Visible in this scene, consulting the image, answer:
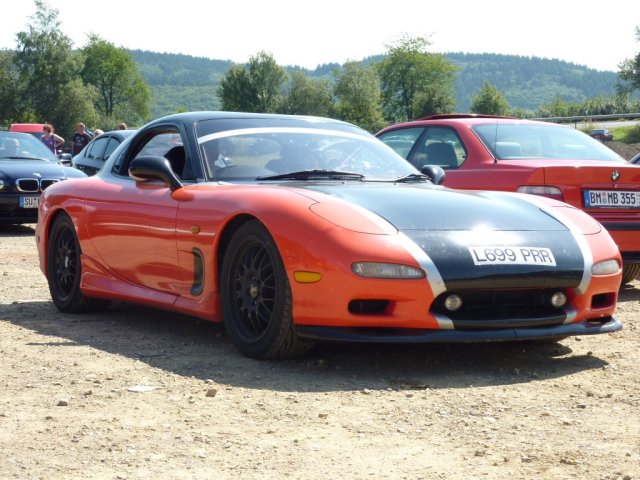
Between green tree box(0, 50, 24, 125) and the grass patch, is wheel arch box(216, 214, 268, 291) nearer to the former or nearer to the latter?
the grass patch

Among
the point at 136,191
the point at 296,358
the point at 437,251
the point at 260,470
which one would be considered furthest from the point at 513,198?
the point at 260,470

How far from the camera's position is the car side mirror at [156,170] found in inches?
234

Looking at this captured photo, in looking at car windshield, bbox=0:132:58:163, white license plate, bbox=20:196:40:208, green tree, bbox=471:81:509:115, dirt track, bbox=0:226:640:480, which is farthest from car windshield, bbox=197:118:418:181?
green tree, bbox=471:81:509:115

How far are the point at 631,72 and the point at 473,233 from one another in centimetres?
8852

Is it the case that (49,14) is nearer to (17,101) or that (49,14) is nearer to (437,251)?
(17,101)

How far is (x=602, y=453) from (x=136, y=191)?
3.55 m

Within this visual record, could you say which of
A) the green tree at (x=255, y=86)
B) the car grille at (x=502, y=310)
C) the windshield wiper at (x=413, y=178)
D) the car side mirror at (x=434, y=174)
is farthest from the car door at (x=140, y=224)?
the green tree at (x=255, y=86)

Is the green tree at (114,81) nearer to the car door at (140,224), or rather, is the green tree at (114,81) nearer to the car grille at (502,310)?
the car door at (140,224)

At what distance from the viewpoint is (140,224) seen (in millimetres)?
6148

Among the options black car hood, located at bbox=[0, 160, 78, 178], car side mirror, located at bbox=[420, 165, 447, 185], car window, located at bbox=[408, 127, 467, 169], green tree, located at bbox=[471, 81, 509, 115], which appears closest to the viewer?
car side mirror, located at bbox=[420, 165, 447, 185]

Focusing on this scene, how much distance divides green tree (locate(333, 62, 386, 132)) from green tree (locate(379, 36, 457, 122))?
1.51 meters

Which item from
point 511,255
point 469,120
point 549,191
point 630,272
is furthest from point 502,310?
point 469,120

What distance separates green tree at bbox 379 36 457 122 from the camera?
14012cm

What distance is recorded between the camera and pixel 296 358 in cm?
522
